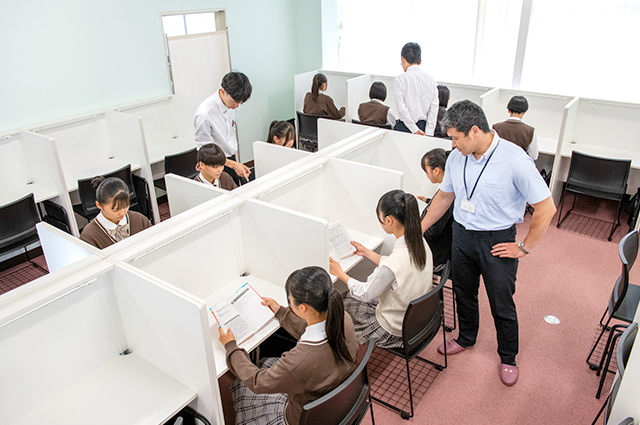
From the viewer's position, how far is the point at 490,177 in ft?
7.84

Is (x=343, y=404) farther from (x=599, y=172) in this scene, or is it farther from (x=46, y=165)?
(x=599, y=172)

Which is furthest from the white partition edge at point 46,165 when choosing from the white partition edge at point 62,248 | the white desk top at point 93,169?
the white partition edge at point 62,248

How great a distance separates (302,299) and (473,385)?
1.47 m

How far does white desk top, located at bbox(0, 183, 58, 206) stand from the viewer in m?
3.71

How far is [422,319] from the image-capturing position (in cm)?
235

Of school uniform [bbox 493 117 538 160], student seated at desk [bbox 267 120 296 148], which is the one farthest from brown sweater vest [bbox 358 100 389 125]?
student seated at desk [bbox 267 120 296 148]

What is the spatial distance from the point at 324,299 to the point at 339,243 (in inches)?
43.1

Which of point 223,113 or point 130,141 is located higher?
point 223,113

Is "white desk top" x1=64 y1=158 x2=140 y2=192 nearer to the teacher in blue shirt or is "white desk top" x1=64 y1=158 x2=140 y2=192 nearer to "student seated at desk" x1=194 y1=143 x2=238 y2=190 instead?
"student seated at desk" x1=194 y1=143 x2=238 y2=190

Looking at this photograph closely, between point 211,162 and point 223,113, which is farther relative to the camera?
point 223,113

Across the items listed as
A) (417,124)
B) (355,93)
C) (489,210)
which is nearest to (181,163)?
(417,124)

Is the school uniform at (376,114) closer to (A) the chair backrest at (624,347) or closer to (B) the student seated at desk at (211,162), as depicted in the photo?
(B) the student seated at desk at (211,162)

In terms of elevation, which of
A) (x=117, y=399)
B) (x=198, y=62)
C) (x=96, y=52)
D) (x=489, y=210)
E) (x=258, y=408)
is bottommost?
(x=258, y=408)

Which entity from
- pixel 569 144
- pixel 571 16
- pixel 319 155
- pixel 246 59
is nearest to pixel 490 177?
pixel 319 155
